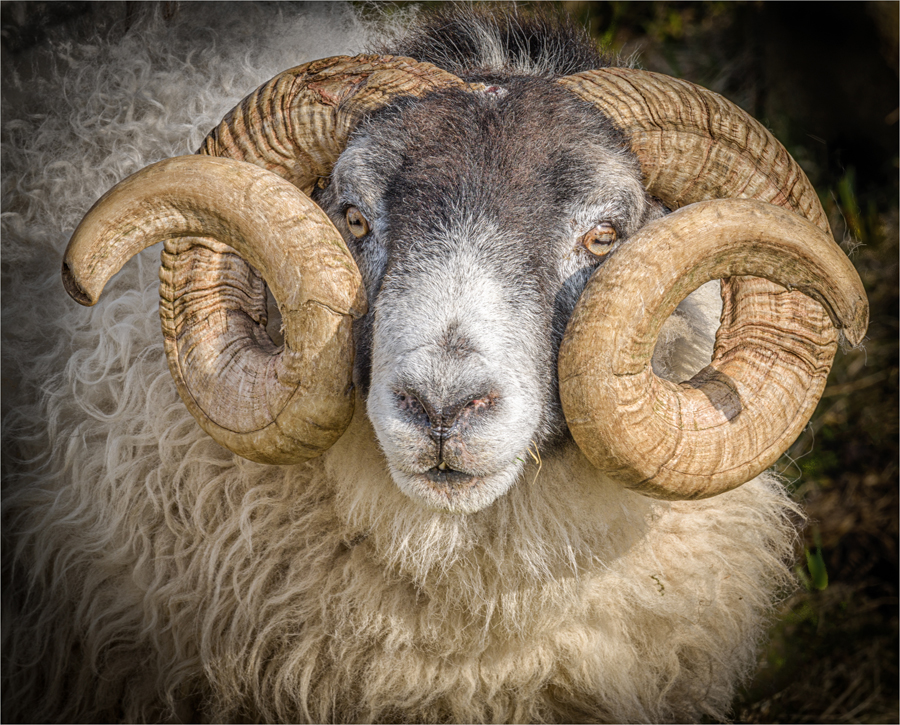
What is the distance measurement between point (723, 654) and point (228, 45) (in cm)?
354

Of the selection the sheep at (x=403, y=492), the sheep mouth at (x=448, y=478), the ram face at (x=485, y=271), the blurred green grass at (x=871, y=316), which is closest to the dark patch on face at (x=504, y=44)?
the sheep at (x=403, y=492)

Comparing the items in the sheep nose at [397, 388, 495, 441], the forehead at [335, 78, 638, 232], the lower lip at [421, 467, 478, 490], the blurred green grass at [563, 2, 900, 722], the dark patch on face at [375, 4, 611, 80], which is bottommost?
the blurred green grass at [563, 2, 900, 722]

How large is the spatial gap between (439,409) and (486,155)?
0.87 metres

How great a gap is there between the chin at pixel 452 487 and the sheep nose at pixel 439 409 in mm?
169

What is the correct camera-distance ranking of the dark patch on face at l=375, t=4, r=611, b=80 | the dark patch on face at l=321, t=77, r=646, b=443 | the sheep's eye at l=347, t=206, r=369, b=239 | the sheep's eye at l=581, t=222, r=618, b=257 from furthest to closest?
the dark patch on face at l=375, t=4, r=611, b=80 < the sheep's eye at l=347, t=206, r=369, b=239 < the sheep's eye at l=581, t=222, r=618, b=257 < the dark patch on face at l=321, t=77, r=646, b=443

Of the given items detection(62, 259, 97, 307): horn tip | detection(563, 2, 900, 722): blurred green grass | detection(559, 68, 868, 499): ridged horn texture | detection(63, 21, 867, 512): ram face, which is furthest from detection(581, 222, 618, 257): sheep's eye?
detection(563, 2, 900, 722): blurred green grass

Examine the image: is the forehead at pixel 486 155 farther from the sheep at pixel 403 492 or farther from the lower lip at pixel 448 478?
the lower lip at pixel 448 478

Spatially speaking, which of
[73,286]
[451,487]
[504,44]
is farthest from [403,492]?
[504,44]

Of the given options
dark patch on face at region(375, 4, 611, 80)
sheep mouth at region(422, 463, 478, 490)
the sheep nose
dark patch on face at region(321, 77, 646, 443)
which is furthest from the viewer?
dark patch on face at region(375, 4, 611, 80)

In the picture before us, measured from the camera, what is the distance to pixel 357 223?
8.74 ft

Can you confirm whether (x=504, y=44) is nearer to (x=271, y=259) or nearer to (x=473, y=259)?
(x=473, y=259)

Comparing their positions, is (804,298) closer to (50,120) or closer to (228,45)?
(228,45)

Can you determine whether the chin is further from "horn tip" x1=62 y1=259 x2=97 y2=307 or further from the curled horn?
"horn tip" x1=62 y1=259 x2=97 y2=307

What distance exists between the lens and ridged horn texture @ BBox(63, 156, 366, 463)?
2.30 meters
